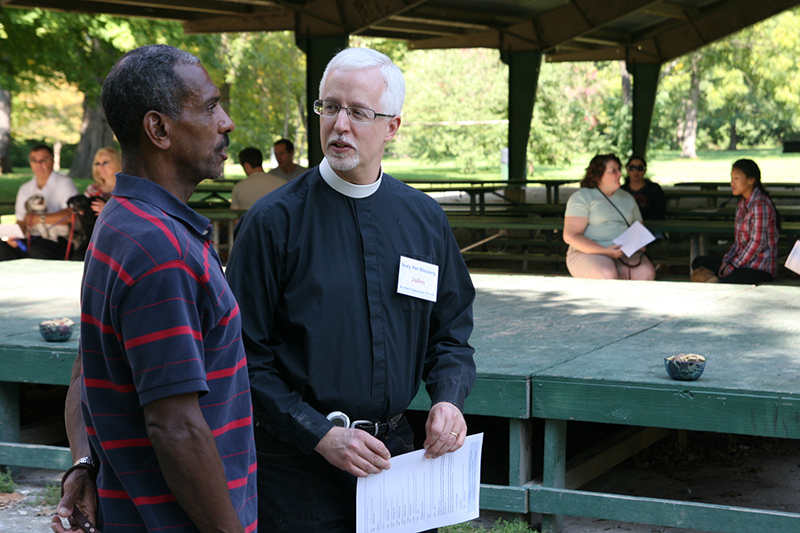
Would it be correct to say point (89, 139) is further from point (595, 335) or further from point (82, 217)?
point (595, 335)

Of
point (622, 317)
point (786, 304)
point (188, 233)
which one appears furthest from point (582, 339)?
point (188, 233)

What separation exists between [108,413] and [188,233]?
325 millimetres

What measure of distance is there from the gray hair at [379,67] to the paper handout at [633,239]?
16.9 feet

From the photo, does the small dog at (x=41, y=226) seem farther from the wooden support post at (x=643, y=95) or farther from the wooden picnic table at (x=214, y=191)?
the wooden support post at (x=643, y=95)

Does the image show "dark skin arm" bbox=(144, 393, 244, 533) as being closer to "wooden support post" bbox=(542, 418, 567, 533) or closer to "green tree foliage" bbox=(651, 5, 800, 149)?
"wooden support post" bbox=(542, 418, 567, 533)

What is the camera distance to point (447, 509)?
2295mm

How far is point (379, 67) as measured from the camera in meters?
2.12

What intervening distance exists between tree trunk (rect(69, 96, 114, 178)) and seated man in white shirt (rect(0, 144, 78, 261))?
21847 millimetres

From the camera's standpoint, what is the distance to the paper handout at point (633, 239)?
7.00 metres

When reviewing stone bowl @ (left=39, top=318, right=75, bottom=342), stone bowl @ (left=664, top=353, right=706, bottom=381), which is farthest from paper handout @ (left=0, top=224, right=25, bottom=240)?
stone bowl @ (left=664, top=353, right=706, bottom=381)

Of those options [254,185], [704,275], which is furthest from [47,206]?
[704,275]

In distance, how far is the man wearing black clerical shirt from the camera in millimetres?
2076

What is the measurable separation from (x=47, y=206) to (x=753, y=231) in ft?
19.9

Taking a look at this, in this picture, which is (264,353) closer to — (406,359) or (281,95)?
(406,359)
